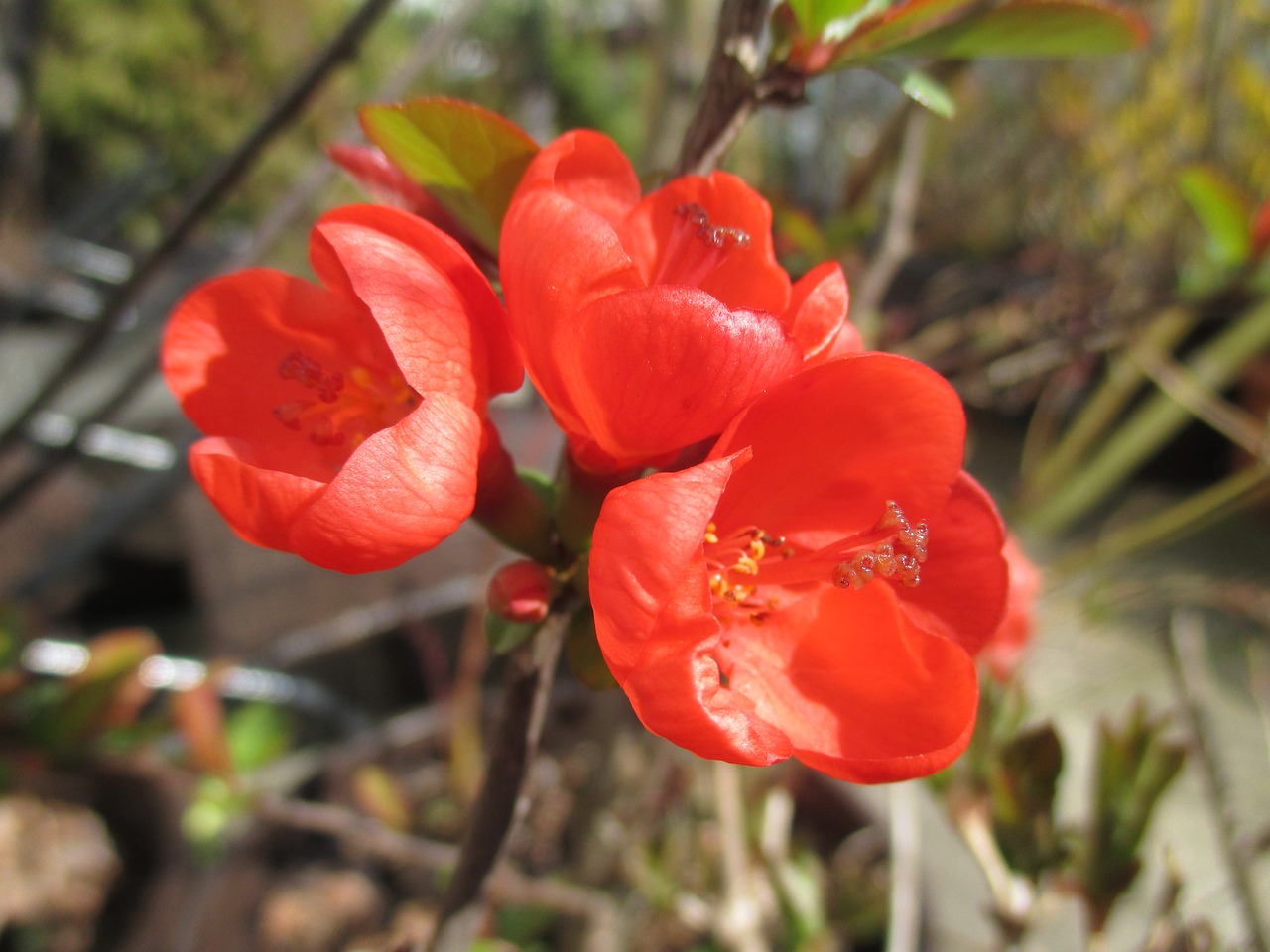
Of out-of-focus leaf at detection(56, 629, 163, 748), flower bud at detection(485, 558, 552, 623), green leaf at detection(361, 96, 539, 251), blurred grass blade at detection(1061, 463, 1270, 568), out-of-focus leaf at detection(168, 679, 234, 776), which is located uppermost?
green leaf at detection(361, 96, 539, 251)

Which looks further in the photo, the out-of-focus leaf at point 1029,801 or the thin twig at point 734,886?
the thin twig at point 734,886

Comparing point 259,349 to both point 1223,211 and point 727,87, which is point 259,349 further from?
point 1223,211

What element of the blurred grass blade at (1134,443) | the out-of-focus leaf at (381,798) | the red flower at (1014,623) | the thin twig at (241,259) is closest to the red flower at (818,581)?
the red flower at (1014,623)

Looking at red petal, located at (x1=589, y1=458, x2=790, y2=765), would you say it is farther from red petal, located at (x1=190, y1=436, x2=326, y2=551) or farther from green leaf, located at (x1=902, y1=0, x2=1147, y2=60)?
green leaf, located at (x1=902, y1=0, x2=1147, y2=60)

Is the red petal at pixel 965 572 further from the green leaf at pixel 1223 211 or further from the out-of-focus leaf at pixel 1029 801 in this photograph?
the green leaf at pixel 1223 211

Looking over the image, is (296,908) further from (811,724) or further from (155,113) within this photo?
(155,113)

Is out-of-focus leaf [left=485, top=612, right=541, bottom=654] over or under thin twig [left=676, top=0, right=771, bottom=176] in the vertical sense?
under

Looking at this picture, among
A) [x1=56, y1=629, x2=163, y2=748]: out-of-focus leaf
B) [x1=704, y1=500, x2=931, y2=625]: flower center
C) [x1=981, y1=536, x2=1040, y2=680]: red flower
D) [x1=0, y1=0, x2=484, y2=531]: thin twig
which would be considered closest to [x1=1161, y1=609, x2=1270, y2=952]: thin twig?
[x1=981, y1=536, x2=1040, y2=680]: red flower
